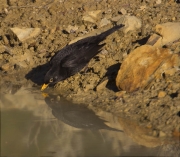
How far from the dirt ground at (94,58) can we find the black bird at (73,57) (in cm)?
15

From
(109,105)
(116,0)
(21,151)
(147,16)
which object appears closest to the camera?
(21,151)

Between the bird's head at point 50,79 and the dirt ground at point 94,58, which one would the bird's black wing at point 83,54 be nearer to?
the dirt ground at point 94,58

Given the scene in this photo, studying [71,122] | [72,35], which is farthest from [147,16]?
[71,122]

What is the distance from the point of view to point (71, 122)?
6680 mm

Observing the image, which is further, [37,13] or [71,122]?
[37,13]

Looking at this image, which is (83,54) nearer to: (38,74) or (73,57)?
(73,57)

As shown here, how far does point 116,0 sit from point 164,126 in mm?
3897

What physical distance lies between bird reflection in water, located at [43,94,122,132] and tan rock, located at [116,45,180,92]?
65 centimetres

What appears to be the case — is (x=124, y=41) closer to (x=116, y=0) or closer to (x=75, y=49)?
(x=75, y=49)

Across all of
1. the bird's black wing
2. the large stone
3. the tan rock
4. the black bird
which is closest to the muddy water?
the black bird

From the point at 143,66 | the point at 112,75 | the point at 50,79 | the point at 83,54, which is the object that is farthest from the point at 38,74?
the point at 143,66

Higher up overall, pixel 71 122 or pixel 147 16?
pixel 147 16

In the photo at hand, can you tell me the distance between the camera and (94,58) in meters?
8.20

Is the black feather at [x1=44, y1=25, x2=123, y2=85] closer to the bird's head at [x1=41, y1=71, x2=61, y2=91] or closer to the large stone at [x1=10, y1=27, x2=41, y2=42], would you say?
the bird's head at [x1=41, y1=71, x2=61, y2=91]
